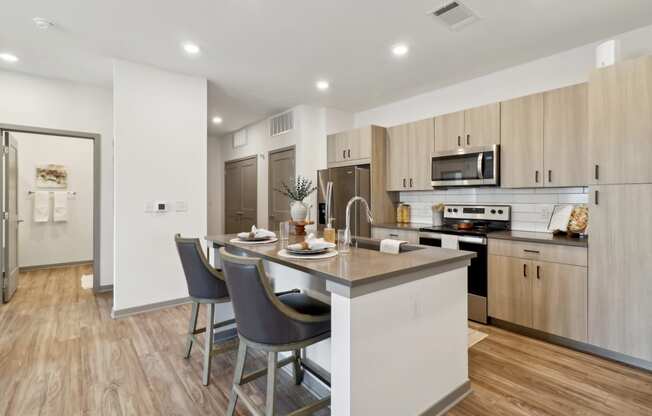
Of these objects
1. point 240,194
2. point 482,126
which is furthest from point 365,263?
point 240,194

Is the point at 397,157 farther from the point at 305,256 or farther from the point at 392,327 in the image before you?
the point at 392,327

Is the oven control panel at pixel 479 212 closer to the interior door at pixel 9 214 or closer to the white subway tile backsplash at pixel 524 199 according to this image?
the white subway tile backsplash at pixel 524 199

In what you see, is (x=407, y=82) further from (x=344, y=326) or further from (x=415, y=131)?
(x=344, y=326)

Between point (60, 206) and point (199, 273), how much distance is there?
536 centimetres

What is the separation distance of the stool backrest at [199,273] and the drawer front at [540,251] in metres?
2.48

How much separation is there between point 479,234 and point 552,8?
1926mm

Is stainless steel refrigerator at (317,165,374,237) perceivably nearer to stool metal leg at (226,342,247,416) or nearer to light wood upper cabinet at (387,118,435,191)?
light wood upper cabinet at (387,118,435,191)

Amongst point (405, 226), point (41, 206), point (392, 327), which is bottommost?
point (392, 327)

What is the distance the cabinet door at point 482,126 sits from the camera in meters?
3.38

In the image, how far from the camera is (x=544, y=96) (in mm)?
3039

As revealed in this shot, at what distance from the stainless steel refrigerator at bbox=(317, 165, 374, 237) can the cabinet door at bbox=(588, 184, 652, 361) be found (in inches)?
95.2

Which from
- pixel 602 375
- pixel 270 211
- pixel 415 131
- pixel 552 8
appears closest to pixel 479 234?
pixel 602 375

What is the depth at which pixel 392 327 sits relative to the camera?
1588 mm

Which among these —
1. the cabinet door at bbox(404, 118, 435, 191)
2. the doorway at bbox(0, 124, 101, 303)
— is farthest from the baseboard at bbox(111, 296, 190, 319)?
the cabinet door at bbox(404, 118, 435, 191)
